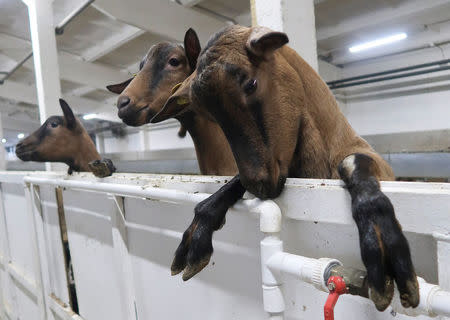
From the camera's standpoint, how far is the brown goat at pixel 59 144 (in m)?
1.67

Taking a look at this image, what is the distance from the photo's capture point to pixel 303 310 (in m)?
0.59

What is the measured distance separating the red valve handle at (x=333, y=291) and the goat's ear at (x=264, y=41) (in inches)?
12.7

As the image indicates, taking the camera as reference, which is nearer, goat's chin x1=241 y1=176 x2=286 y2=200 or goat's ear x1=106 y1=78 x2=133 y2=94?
goat's chin x1=241 y1=176 x2=286 y2=200

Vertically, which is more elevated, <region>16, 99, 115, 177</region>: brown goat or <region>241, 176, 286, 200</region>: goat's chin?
<region>16, 99, 115, 177</region>: brown goat

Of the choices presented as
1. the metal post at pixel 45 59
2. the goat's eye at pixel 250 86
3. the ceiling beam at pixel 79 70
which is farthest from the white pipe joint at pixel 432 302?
the ceiling beam at pixel 79 70

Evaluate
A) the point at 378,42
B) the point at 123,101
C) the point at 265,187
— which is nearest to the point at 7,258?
the point at 123,101

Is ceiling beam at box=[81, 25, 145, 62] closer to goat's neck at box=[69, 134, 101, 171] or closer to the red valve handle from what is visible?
goat's neck at box=[69, 134, 101, 171]

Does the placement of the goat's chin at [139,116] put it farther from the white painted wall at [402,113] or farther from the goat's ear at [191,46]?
the white painted wall at [402,113]

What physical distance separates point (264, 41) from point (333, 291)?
1.14 ft

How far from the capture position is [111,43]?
11.7ft

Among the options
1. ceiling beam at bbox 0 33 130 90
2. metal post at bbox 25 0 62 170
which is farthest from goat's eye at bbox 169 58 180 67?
ceiling beam at bbox 0 33 130 90

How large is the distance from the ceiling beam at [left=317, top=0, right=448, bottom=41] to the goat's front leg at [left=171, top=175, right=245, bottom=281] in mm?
2563

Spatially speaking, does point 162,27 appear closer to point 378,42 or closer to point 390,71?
point 378,42

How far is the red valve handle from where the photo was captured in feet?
1.29
